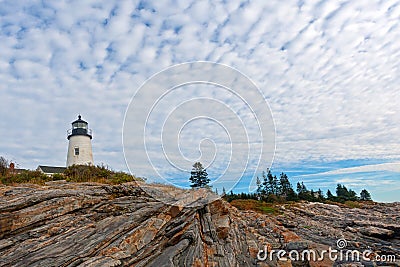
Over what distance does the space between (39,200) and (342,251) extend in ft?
44.7

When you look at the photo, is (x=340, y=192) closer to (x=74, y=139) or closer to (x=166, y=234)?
(x=74, y=139)

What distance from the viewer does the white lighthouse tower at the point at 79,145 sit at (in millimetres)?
44531

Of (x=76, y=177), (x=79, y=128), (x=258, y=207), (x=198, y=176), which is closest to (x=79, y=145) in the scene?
(x=79, y=128)

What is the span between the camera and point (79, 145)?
4500 cm

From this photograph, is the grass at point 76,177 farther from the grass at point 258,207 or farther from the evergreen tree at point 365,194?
the evergreen tree at point 365,194

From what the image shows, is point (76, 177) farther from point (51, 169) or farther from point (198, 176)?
point (51, 169)

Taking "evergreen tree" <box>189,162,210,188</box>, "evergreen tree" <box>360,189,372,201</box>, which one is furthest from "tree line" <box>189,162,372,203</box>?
"evergreen tree" <box>189,162,210,188</box>

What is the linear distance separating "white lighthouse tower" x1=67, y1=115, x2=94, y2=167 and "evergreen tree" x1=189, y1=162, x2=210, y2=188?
108 feet

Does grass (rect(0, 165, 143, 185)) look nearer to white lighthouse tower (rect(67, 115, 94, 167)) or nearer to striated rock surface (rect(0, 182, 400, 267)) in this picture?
striated rock surface (rect(0, 182, 400, 267))

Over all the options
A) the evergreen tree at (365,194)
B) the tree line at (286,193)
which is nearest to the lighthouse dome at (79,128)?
the tree line at (286,193)

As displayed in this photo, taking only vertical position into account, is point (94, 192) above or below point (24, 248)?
above

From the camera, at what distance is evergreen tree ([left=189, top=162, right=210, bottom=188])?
14078 millimetres

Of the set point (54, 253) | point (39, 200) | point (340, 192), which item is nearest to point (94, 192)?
point (39, 200)

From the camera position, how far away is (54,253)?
8.90m
